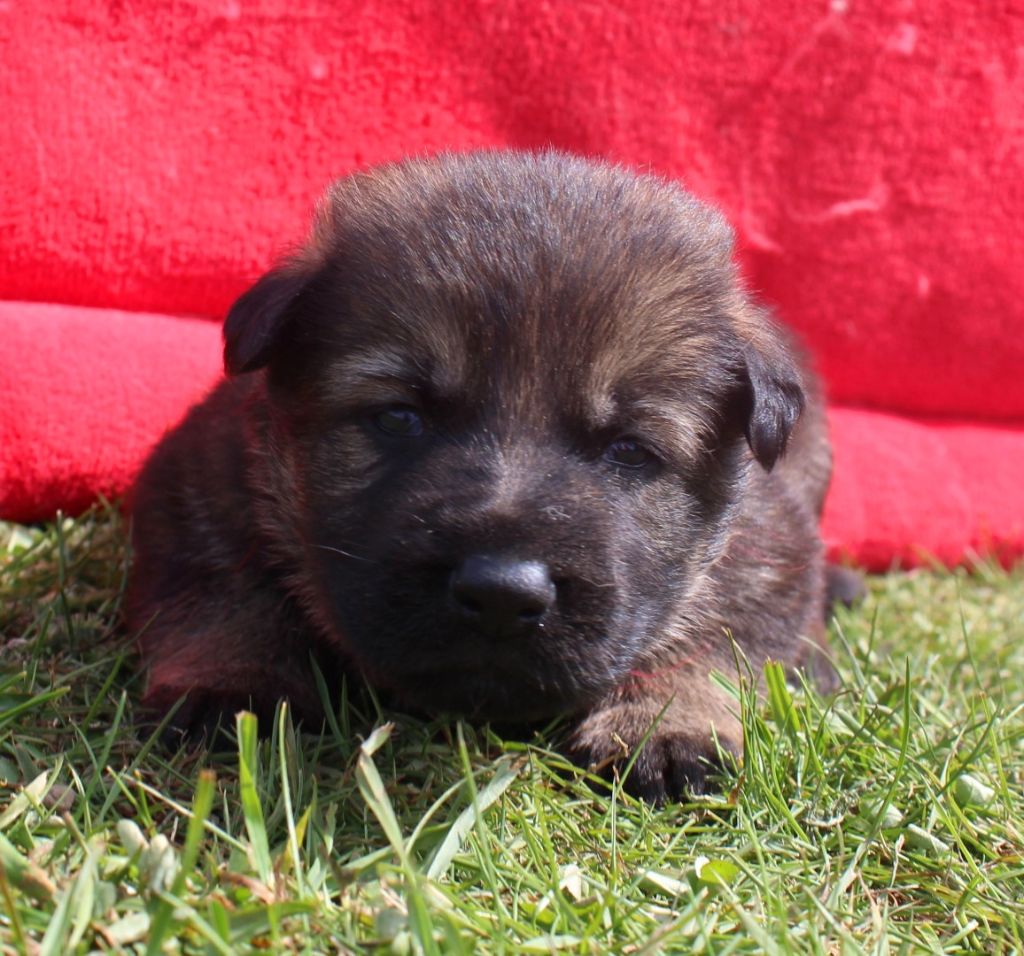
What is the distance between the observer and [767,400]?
257 cm

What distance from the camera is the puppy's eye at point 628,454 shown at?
2469 mm

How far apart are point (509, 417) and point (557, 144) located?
2004 mm

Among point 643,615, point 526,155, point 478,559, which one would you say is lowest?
point 643,615

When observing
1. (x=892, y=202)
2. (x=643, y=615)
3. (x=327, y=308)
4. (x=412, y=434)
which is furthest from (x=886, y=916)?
(x=892, y=202)

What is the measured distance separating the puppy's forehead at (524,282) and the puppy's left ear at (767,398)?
0.11 m

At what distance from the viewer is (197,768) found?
235 cm

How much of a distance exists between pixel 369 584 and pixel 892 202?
9.47ft

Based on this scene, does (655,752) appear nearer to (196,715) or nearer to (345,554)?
(345,554)

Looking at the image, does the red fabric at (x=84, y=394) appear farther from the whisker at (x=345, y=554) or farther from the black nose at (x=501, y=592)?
the black nose at (x=501, y=592)

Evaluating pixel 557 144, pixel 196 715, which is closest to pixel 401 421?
pixel 196 715

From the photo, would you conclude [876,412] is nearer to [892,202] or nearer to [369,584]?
[892,202]

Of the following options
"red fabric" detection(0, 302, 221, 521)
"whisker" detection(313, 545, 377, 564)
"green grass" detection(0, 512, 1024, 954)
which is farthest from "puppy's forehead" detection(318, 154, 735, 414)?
"red fabric" detection(0, 302, 221, 521)

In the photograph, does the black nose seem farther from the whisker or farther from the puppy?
the whisker

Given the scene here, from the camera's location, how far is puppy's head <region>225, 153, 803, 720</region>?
7.23 ft
